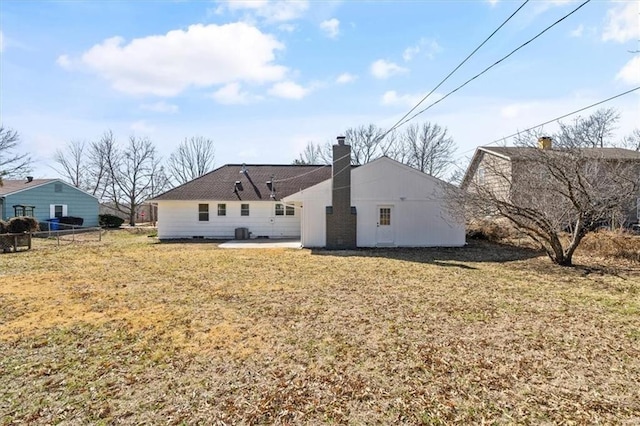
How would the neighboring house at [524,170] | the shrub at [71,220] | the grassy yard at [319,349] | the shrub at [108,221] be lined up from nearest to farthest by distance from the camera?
the grassy yard at [319,349]
the neighboring house at [524,170]
the shrub at [71,220]
the shrub at [108,221]

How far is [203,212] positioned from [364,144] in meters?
24.8

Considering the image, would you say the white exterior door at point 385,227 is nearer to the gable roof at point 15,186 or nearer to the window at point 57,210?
the gable roof at point 15,186

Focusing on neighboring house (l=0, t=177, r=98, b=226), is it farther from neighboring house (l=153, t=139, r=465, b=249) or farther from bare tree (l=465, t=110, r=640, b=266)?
bare tree (l=465, t=110, r=640, b=266)

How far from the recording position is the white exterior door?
16.3 metres

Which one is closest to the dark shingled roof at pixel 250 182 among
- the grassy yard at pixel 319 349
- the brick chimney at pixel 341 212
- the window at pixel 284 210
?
the window at pixel 284 210

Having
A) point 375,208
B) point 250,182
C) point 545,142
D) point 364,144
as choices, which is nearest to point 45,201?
point 250,182

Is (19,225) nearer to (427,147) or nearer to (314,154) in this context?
(314,154)

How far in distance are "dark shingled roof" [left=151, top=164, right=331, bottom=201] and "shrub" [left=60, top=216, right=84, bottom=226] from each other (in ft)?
43.2

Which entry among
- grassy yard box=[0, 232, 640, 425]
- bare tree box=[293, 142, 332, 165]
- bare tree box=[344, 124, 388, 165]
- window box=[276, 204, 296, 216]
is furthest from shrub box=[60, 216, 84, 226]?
bare tree box=[344, 124, 388, 165]

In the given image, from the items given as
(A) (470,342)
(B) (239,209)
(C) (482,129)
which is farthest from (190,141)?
(A) (470,342)

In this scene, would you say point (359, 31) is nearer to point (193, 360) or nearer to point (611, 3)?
point (611, 3)

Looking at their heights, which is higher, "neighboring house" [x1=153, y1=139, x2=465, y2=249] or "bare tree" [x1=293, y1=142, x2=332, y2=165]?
"bare tree" [x1=293, y1=142, x2=332, y2=165]

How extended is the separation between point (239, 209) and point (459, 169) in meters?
11.9

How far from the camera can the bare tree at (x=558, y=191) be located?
10148mm
